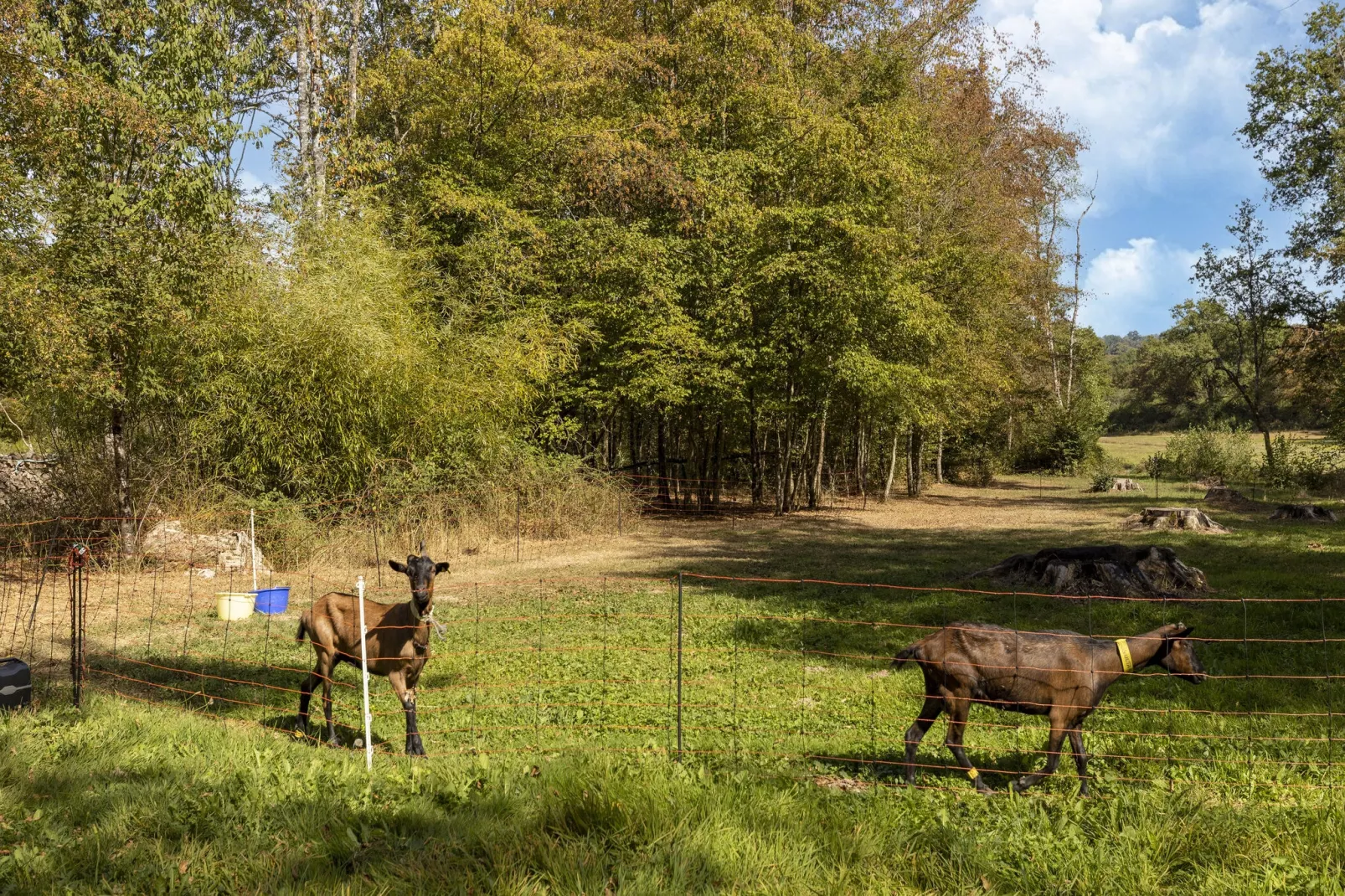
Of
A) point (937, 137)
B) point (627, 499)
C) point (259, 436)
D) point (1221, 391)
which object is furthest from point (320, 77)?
point (1221, 391)

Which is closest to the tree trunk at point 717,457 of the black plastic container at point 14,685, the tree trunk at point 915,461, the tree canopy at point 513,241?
the tree canopy at point 513,241

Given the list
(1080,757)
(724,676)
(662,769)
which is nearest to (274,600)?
(724,676)

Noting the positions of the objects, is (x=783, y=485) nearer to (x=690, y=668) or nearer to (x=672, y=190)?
(x=672, y=190)

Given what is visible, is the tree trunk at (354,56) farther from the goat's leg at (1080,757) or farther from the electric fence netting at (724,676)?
the goat's leg at (1080,757)

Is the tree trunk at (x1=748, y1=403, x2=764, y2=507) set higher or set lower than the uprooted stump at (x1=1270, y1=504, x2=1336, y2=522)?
higher

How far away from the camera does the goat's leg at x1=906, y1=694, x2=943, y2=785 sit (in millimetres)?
4914

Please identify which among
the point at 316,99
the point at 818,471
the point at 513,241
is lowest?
the point at 818,471

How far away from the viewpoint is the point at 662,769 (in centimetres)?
464

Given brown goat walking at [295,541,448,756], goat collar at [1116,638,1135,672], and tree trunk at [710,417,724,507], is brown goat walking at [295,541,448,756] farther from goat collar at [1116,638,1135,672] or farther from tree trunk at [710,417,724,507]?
tree trunk at [710,417,724,507]

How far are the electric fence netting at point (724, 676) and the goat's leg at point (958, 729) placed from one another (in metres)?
0.13

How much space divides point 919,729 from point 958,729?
0.25m

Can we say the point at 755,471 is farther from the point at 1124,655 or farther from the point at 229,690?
the point at 1124,655

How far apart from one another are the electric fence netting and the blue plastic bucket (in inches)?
14.6

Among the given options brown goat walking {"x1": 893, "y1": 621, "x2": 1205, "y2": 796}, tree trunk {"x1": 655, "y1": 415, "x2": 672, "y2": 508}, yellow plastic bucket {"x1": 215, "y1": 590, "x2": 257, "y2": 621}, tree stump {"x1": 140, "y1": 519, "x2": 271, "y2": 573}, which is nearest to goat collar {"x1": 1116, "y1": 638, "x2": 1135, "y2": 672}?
brown goat walking {"x1": 893, "y1": 621, "x2": 1205, "y2": 796}
